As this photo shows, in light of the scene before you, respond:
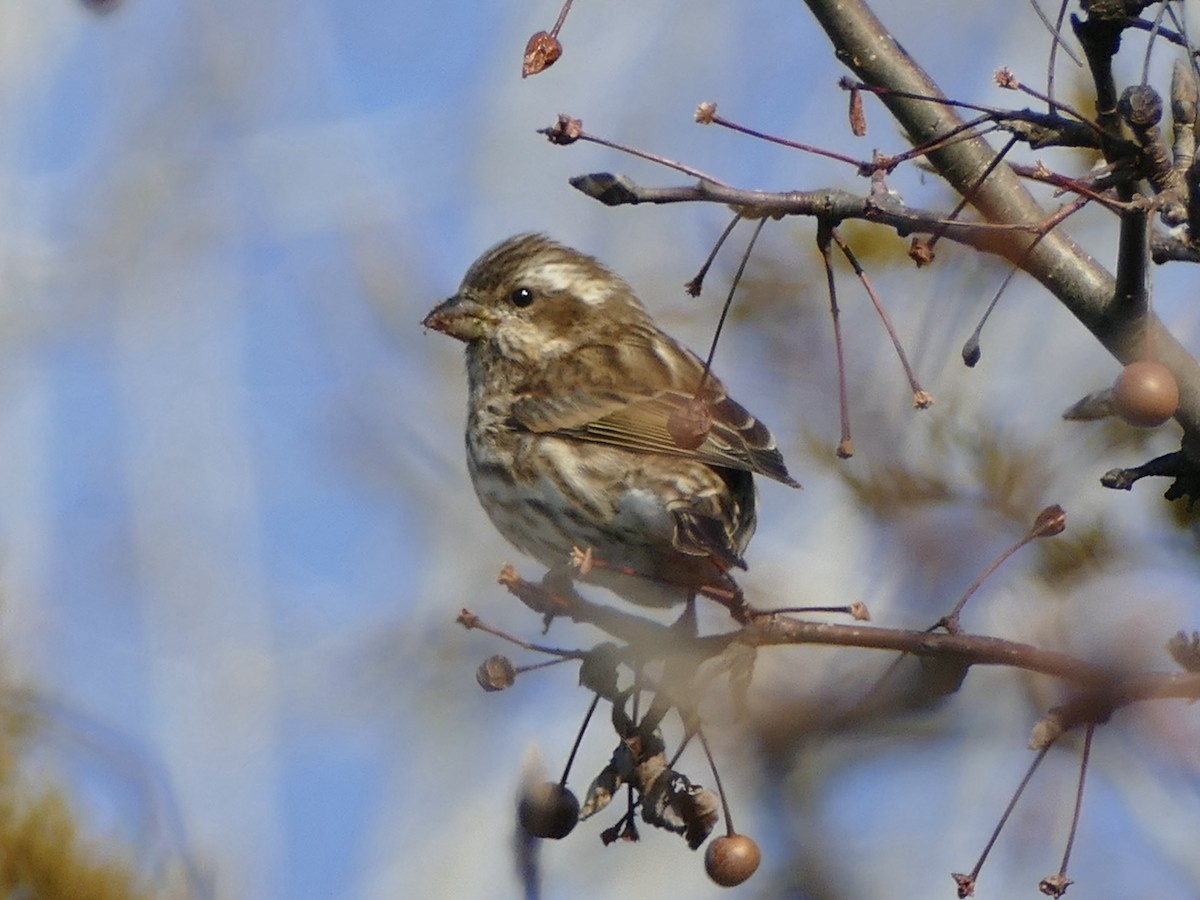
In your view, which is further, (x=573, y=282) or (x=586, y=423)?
(x=573, y=282)

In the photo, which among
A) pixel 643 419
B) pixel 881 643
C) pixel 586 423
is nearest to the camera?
pixel 881 643

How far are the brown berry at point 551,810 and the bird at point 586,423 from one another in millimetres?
893

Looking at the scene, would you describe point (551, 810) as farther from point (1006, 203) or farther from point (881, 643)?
point (1006, 203)

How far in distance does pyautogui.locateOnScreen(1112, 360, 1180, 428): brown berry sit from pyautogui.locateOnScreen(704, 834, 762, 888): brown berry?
3.85ft

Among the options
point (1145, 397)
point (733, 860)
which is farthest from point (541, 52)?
point (733, 860)

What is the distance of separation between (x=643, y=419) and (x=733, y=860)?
225 centimetres

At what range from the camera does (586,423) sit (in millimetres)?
5594

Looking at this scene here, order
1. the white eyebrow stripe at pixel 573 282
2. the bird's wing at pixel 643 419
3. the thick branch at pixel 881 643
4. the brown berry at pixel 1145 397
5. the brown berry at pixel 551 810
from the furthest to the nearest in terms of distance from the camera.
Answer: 1. the white eyebrow stripe at pixel 573 282
2. the bird's wing at pixel 643 419
3. the brown berry at pixel 551 810
4. the brown berry at pixel 1145 397
5. the thick branch at pixel 881 643

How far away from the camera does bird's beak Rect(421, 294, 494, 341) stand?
609 cm

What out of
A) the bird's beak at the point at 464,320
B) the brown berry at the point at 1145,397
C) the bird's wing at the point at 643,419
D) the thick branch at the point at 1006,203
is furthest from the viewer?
the bird's beak at the point at 464,320

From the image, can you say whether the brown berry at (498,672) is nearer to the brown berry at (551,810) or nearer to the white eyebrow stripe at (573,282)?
the brown berry at (551,810)

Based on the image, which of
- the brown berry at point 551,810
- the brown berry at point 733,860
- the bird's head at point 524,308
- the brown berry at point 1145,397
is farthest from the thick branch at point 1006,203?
the bird's head at point 524,308

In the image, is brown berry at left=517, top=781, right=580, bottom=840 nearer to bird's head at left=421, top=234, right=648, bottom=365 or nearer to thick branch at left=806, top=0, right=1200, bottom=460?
thick branch at left=806, top=0, right=1200, bottom=460

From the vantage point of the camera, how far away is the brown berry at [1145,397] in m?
2.96
